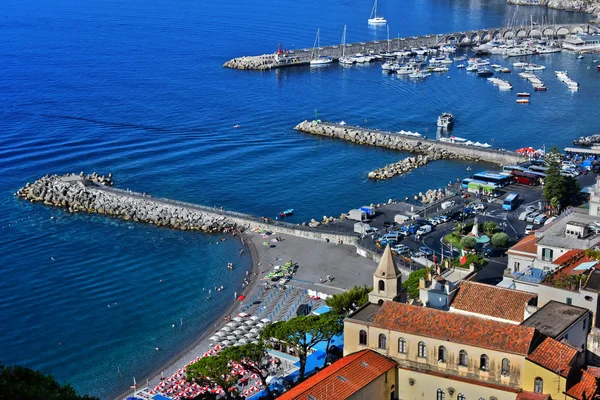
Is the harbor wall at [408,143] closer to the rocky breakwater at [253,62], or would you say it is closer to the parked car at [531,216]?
the parked car at [531,216]

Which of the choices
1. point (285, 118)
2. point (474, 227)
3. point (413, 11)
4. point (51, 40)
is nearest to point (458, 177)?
point (474, 227)

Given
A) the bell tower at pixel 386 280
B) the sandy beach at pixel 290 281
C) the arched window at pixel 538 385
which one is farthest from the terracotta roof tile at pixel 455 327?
the sandy beach at pixel 290 281

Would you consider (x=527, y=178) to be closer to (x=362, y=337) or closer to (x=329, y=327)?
(x=329, y=327)

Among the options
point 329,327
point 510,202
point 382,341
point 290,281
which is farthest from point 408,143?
point 382,341

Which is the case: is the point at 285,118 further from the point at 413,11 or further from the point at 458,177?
the point at 413,11

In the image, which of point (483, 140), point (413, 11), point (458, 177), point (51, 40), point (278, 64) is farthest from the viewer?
point (413, 11)

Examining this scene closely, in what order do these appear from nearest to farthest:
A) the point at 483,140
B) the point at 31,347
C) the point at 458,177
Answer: the point at 31,347 < the point at 458,177 < the point at 483,140

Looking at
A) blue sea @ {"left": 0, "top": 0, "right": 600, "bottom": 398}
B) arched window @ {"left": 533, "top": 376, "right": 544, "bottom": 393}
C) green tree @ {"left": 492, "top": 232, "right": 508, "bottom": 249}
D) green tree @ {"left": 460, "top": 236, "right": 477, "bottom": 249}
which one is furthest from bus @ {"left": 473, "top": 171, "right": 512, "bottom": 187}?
arched window @ {"left": 533, "top": 376, "right": 544, "bottom": 393}
